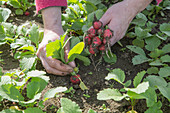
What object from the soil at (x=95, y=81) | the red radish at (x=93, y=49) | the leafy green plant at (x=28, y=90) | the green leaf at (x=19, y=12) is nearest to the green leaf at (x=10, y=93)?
the leafy green plant at (x=28, y=90)

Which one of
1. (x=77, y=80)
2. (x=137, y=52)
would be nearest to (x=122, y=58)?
(x=137, y=52)

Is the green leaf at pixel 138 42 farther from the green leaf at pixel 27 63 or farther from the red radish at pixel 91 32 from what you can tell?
the green leaf at pixel 27 63

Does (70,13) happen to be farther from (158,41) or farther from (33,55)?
(158,41)

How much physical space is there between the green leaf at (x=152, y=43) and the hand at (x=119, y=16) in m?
0.32

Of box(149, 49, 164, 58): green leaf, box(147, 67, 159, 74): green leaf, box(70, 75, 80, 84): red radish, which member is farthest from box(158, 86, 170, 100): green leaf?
box(70, 75, 80, 84): red radish

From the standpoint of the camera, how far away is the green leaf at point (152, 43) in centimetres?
202

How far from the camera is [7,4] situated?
2664 millimetres

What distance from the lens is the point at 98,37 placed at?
71.7 inches

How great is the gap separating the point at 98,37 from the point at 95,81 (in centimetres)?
39

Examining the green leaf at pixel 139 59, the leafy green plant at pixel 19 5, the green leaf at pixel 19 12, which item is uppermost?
the leafy green plant at pixel 19 5

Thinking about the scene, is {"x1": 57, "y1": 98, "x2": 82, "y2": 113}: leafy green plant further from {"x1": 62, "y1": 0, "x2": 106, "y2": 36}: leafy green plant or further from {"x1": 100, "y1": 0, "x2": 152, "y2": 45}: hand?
{"x1": 62, "y1": 0, "x2": 106, "y2": 36}: leafy green plant

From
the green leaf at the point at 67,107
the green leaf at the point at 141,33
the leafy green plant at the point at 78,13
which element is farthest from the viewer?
the leafy green plant at the point at 78,13

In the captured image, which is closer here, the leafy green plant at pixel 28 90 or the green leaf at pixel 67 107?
the green leaf at pixel 67 107

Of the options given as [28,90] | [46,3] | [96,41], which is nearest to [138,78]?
[96,41]
